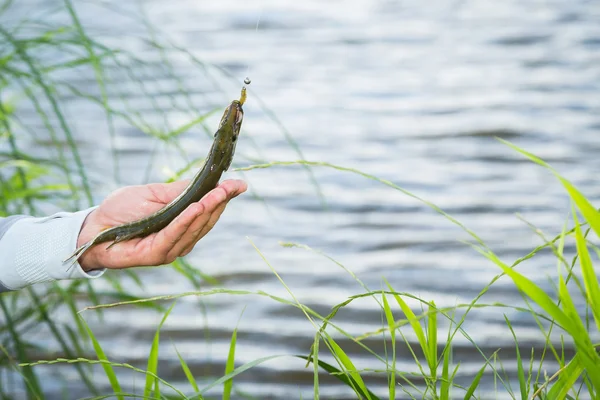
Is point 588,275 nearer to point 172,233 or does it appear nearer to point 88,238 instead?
point 172,233

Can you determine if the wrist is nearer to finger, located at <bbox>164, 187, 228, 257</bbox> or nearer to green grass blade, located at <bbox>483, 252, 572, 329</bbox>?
finger, located at <bbox>164, 187, 228, 257</bbox>

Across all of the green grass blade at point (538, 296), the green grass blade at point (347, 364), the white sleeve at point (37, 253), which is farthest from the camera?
the white sleeve at point (37, 253)

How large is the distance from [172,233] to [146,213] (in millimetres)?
230

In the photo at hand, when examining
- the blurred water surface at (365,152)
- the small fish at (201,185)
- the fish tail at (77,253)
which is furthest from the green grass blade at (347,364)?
the blurred water surface at (365,152)

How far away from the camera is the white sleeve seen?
4.44ft

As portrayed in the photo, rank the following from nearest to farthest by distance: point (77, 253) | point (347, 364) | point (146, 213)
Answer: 1. point (347, 364)
2. point (77, 253)
3. point (146, 213)

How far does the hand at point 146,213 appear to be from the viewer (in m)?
1.23

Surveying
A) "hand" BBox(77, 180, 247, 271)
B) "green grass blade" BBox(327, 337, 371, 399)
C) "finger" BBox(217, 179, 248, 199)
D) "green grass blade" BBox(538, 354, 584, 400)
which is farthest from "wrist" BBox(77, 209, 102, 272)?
"green grass blade" BBox(538, 354, 584, 400)

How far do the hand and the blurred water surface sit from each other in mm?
258

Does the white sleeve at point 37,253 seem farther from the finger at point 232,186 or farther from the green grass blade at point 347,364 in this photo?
the green grass blade at point 347,364

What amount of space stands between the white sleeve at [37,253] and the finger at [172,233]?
142mm

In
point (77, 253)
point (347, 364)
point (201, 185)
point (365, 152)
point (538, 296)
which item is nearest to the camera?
point (538, 296)

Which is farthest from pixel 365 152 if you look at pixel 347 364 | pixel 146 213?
pixel 347 364

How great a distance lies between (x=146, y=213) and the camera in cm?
147
